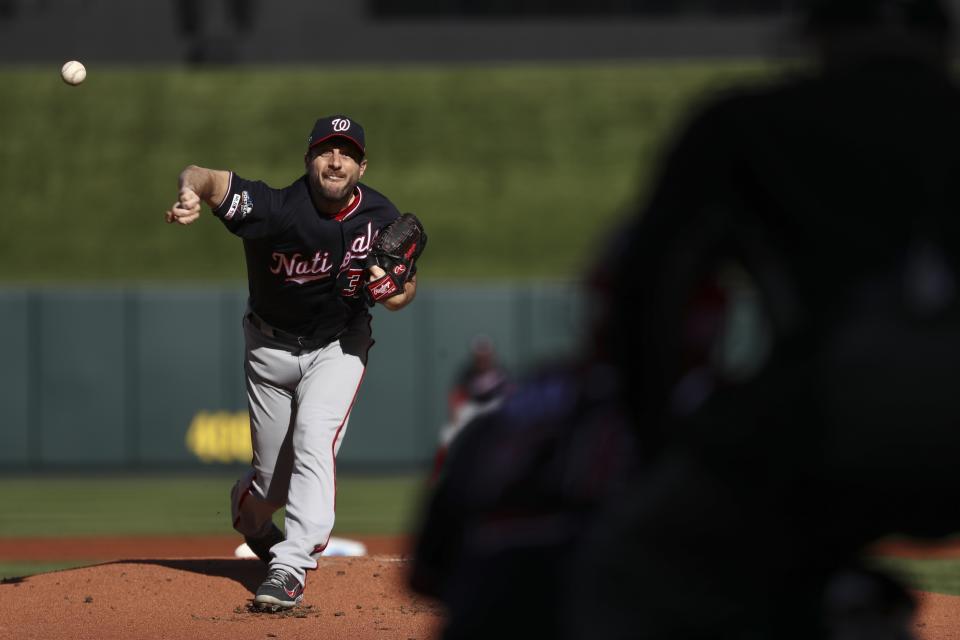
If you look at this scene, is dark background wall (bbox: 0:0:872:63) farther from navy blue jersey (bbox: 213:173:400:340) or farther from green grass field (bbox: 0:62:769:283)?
navy blue jersey (bbox: 213:173:400:340)

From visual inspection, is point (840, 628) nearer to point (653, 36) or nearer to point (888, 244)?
point (888, 244)


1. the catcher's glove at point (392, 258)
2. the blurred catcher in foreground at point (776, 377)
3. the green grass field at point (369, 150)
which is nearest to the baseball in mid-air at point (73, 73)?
the catcher's glove at point (392, 258)

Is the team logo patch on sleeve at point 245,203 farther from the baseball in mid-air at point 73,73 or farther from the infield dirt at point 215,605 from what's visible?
the baseball in mid-air at point 73,73

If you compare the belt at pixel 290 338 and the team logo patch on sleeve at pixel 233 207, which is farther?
the belt at pixel 290 338

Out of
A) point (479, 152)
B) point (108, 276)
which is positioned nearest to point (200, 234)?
point (108, 276)

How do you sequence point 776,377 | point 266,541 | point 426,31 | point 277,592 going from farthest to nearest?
1. point 426,31
2. point 266,541
3. point 277,592
4. point 776,377

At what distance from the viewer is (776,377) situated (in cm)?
185

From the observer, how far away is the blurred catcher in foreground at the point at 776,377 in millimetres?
1844

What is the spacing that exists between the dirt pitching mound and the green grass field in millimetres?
15675

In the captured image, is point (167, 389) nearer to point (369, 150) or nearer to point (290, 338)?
point (369, 150)

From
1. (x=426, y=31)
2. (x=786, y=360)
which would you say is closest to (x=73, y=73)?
(x=786, y=360)

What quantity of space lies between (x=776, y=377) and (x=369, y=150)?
23.4 metres

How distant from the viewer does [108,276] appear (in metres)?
22.5

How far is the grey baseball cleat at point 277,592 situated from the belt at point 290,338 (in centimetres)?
91
